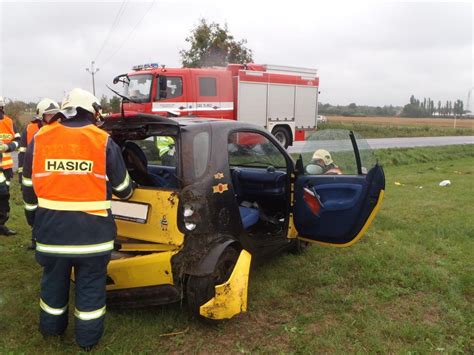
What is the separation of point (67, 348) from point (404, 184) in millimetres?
8484

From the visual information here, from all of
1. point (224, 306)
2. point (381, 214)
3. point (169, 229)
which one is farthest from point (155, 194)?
point (381, 214)

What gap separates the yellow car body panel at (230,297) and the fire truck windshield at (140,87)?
10.0 m

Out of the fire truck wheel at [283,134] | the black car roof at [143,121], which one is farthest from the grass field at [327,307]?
the fire truck wheel at [283,134]

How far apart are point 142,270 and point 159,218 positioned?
1.28 feet

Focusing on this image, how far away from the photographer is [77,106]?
2877mm

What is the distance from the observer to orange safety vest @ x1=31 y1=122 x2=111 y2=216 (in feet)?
9.07

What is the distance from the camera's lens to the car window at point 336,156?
4.28 m

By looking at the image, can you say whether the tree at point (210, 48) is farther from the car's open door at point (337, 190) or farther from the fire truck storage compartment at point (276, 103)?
the car's open door at point (337, 190)

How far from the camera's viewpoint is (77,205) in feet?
9.16

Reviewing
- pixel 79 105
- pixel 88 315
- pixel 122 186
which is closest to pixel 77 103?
pixel 79 105

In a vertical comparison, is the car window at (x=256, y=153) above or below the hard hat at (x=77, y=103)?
below

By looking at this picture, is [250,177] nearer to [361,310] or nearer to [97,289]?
[361,310]

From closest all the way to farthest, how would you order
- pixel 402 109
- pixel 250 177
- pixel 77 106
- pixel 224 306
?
pixel 77 106 → pixel 224 306 → pixel 250 177 → pixel 402 109

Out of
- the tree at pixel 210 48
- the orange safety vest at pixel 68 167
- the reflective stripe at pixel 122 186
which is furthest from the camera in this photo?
the tree at pixel 210 48
